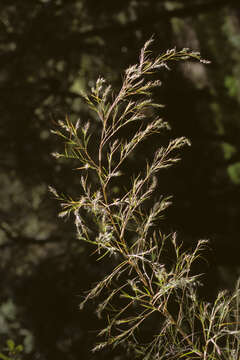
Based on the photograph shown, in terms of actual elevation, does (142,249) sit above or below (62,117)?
below

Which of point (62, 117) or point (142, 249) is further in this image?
point (62, 117)

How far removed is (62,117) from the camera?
66.7 inches

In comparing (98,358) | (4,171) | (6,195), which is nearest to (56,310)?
(98,358)

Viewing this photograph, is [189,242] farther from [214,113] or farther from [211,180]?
[214,113]

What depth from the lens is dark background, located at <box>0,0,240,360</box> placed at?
5.52 ft

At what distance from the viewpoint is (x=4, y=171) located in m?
1.72

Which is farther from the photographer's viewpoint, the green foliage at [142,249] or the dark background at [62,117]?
the dark background at [62,117]

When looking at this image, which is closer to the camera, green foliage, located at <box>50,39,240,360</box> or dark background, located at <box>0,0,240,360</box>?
green foliage, located at <box>50,39,240,360</box>

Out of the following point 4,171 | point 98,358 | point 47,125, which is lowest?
point 98,358

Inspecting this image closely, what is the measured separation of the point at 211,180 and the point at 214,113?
394 mm

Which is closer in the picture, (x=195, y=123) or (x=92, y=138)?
(x=92, y=138)

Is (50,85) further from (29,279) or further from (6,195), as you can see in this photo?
(29,279)

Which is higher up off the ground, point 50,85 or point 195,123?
point 50,85

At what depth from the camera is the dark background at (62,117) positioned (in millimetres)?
1683
